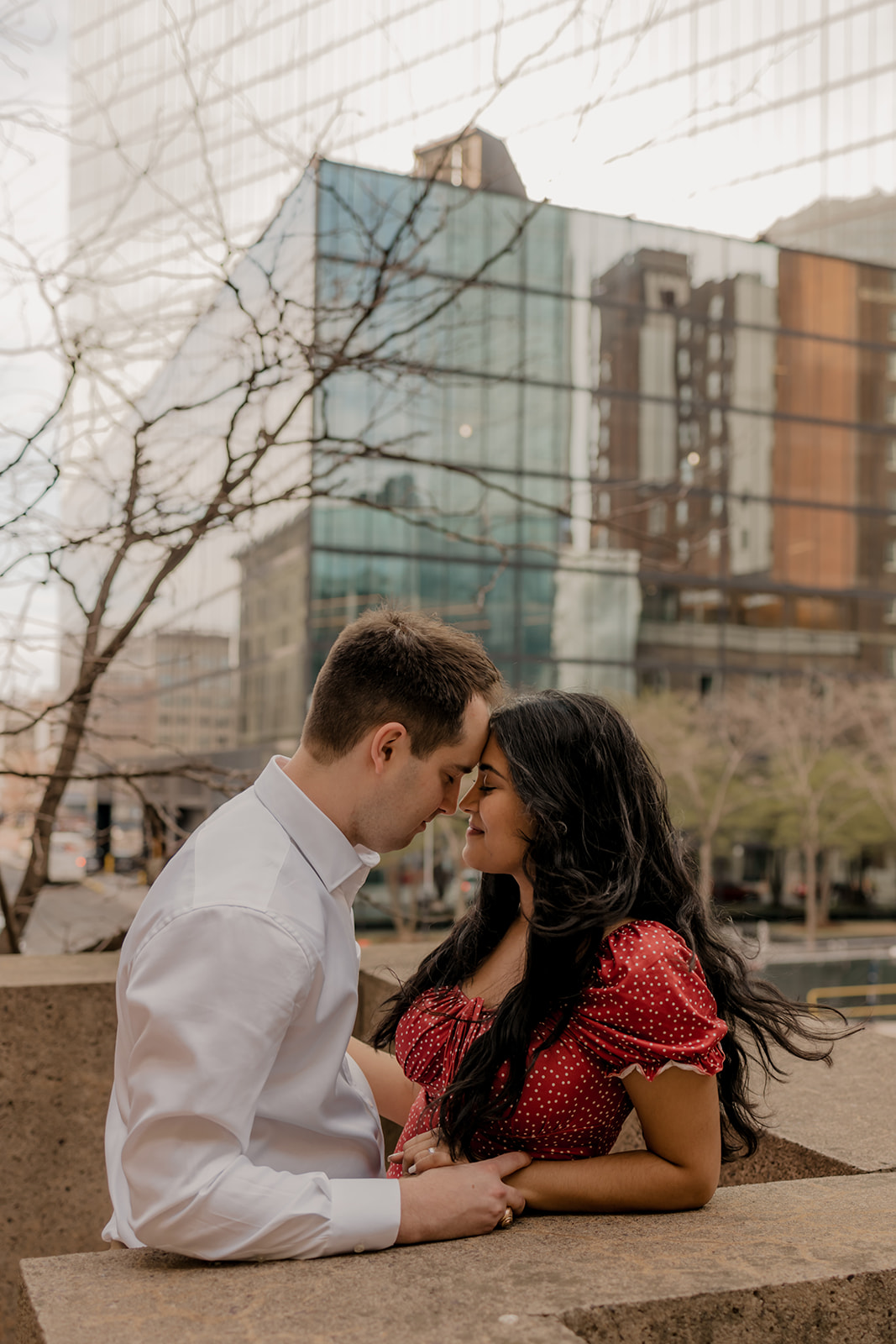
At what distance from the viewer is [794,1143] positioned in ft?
8.16

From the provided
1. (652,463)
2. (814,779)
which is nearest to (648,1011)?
(814,779)

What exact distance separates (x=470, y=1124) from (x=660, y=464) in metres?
36.9

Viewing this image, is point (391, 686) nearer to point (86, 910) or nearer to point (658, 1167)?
point (658, 1167)

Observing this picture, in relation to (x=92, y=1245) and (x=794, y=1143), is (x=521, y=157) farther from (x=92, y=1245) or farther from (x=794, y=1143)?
(x=92, y=1245)

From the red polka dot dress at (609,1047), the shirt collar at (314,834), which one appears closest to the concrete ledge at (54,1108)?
the red polka dot dress at (609,1047)

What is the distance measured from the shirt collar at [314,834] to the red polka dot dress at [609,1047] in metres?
0.47

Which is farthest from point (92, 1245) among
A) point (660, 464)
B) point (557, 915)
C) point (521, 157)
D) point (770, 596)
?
point (770, 596)

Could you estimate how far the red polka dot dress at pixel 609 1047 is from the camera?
202cm

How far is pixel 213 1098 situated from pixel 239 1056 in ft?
0.22

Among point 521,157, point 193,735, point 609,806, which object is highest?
point 521,157

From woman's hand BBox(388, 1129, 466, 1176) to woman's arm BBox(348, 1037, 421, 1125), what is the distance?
313mm

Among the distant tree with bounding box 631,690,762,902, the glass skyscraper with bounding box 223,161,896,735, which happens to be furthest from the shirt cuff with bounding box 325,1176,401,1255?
the distant tree with bounding box 631,690,762,902

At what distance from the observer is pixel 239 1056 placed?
1737 mm

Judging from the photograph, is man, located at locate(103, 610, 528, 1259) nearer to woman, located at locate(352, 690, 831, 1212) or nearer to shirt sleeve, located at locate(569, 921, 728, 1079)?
woman, located at locate(352, 690, 831, 1212)
